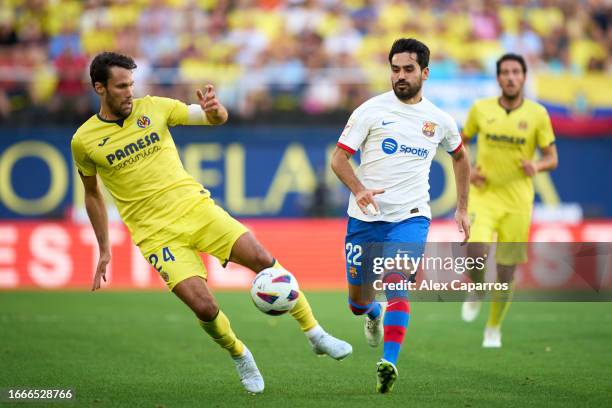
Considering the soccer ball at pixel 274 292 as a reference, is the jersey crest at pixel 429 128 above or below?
above

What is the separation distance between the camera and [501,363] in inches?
384

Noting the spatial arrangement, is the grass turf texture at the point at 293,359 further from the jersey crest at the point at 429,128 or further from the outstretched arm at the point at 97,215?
the jersey crest at the point at 429,128

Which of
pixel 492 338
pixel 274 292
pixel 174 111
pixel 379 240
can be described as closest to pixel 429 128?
pixel 379 240

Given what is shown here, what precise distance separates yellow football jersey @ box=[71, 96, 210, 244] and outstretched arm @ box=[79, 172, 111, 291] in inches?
4.4

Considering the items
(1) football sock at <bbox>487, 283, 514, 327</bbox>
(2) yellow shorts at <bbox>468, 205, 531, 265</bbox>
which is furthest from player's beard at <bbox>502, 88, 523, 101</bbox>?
(1) football sock at <bbox>487, 283, 514, 327</bbox>

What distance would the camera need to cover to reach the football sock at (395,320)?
8016mm

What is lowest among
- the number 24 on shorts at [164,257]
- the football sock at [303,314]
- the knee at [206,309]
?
the football sock at [303,314]

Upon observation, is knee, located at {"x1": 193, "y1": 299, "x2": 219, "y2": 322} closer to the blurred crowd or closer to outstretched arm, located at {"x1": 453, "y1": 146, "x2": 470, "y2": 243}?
outstretched arm, located at {"x1": 453, "y1": 146, "x2": 470, "y2": 243}

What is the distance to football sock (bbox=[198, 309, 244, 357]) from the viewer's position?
802 cm

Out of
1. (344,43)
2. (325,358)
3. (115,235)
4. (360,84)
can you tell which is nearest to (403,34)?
(344,43)

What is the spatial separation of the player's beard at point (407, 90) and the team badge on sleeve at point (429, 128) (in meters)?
0.26

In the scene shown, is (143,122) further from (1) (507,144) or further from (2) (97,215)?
(1) (507,144)

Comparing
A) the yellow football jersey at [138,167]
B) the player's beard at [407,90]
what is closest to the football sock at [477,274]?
the player's beard at [407,90]

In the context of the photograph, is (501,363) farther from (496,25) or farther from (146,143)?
(496,25)
